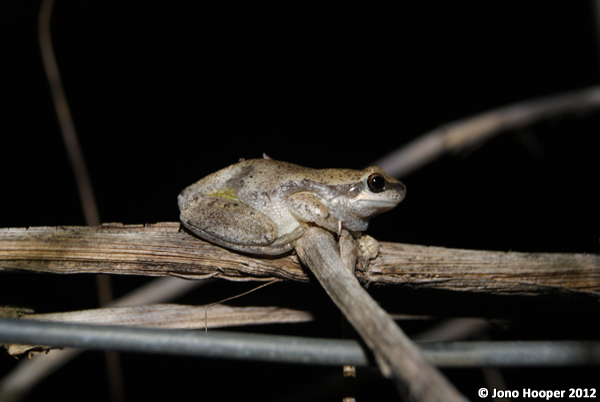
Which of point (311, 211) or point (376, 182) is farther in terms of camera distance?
point (376, 182)

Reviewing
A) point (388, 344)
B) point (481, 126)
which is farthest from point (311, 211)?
point (481, 126)

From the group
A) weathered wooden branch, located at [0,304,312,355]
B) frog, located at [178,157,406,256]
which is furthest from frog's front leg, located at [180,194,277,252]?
weathered wooden branch, located at [0,304,312,355]

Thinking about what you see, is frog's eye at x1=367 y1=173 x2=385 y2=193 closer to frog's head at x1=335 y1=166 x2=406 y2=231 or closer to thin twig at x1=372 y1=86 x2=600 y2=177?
frog's head at x1=335 y1=166 x2=406 y2=231

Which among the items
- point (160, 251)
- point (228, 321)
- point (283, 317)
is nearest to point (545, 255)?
point (283, 317)

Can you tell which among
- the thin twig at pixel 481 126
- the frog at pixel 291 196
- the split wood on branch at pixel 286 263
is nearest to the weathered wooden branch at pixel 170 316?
the split wood on branch at pixel 286 263

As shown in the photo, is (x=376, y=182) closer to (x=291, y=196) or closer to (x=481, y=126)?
(x=291, y=196)
